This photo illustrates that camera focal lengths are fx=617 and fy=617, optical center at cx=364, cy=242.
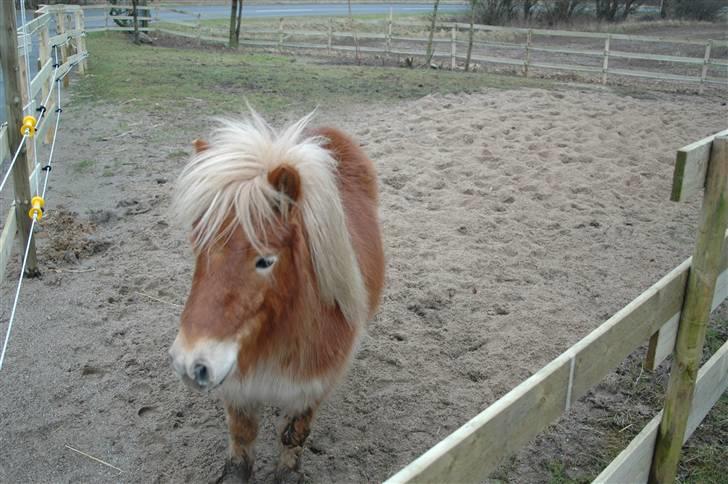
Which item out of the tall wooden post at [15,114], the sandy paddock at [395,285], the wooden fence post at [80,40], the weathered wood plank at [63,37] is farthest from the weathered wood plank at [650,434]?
the wooden fence post at [80,40]

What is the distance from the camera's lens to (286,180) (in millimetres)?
2225

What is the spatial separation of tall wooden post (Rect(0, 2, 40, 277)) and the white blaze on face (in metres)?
3.06

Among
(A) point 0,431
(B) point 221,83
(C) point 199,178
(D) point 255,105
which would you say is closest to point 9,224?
(A) point 0,431

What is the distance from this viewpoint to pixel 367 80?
497 inches

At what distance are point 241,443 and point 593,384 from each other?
1573 millimetres

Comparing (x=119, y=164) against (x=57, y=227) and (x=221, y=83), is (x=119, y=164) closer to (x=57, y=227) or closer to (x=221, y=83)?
(x=57, y=227)

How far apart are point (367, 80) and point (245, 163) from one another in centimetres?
1074

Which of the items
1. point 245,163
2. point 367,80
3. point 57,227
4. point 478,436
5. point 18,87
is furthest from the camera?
point 367,80

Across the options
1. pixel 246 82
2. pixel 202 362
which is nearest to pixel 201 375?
pixel 202 362

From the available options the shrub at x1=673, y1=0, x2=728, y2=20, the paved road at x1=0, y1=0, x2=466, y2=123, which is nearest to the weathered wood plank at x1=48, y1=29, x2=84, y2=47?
the paved road at x1=0, y1=0, x2=466, y2=123

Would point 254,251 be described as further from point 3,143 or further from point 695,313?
point 3,143

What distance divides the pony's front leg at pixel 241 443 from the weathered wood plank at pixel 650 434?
1.45m

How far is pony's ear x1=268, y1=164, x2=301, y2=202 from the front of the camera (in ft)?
7.23

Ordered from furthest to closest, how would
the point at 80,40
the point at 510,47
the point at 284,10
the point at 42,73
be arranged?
the point at 284,10 → the point at 510,47 → the point at 80,40 → the point at 42,73
